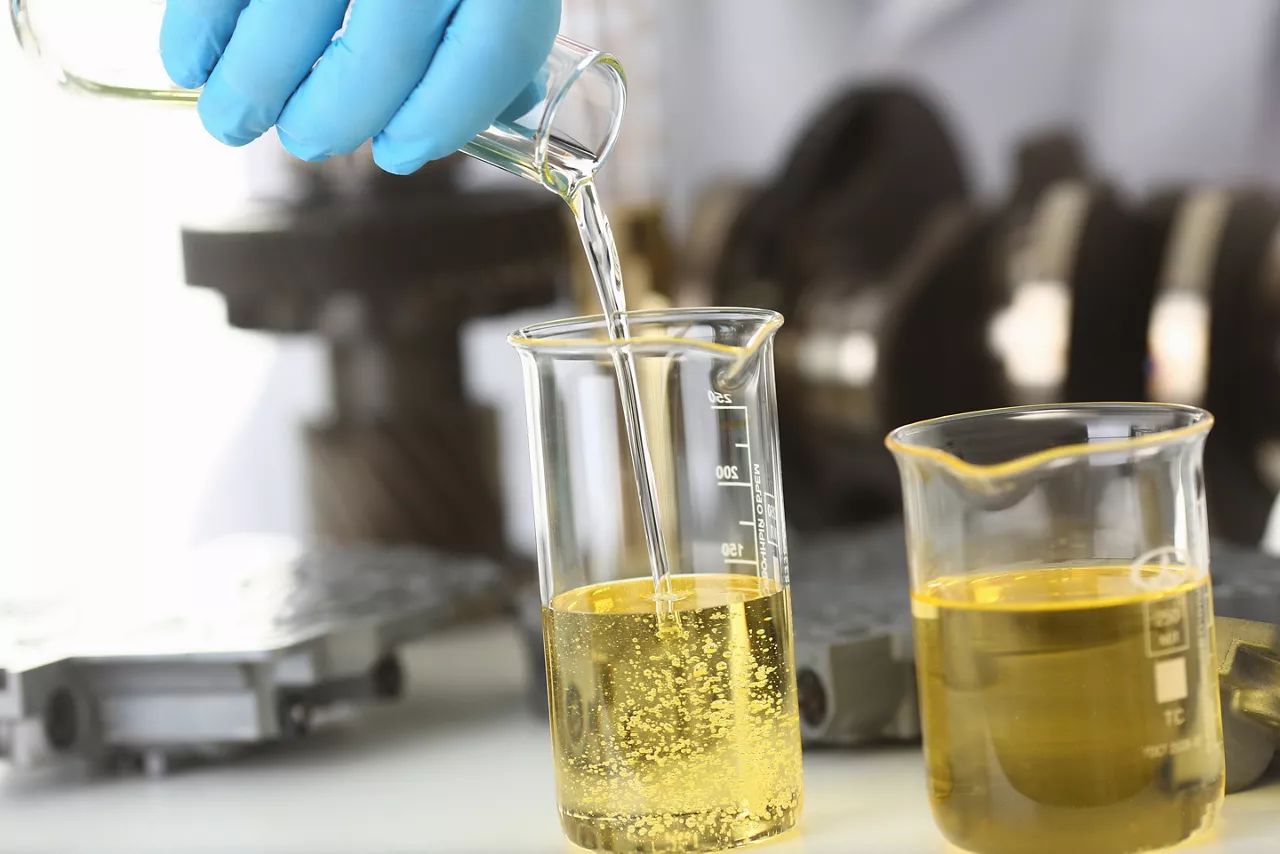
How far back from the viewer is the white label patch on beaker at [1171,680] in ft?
2.21

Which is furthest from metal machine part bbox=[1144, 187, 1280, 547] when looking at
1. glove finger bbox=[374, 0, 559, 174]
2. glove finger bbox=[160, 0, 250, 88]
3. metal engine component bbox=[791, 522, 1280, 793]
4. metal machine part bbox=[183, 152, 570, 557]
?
glove finger bbox=[160, 0, 250, 88]

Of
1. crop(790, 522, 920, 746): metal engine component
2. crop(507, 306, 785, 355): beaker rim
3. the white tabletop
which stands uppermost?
crop(507, 306, 785, 355): beaker rim

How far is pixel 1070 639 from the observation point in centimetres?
67

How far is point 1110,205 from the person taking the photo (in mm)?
1388

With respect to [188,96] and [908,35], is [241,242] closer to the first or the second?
[188,96]

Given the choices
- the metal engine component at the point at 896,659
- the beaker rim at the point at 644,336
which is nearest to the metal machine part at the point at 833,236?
the metal engine component at the point at 896,659

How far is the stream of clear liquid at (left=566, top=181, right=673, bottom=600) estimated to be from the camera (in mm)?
778

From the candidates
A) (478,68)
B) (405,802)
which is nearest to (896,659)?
(405,802)

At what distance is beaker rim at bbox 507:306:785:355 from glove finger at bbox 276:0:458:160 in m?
0.14

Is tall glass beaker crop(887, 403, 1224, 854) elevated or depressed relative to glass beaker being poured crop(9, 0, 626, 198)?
depressed

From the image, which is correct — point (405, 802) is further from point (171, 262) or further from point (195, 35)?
Answer: point (171, 262)

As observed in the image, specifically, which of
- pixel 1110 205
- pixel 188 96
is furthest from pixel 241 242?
pixel 1110 205

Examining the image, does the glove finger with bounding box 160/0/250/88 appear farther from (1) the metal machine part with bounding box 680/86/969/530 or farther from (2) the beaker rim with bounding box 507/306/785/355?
(1) the metal machine part with bounding box 680/86/969/530

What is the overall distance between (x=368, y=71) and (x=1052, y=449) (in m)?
0.40
